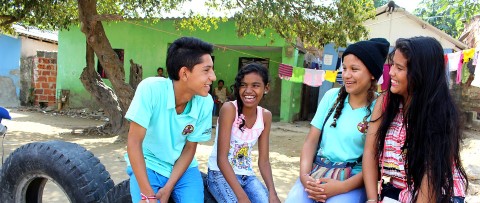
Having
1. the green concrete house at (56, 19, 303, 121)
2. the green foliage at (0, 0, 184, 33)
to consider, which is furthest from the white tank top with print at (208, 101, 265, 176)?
the green concrete house at (56, 19, 303, 121)

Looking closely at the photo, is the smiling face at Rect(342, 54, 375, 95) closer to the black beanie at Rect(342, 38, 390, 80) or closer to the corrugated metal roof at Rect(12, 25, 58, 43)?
the black beanie at Rect(342, 38, 390, 80)

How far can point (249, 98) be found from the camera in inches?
110

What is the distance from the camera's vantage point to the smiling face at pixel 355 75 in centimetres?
225

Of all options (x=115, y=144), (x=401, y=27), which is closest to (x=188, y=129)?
(x=115, y=144)

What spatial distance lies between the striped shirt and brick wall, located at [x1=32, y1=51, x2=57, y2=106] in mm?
15069

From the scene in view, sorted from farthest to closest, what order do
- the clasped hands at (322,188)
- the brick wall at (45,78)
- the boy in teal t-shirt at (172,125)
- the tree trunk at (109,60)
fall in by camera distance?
1. the brick wall at (45,78)
2. the tree trunk at (109,60)
3. the boy in teal t-shirt at (172,125)
4. the clasped hands at (322,188)

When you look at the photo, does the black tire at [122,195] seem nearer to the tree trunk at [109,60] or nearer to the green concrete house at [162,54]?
the tree trunk at [109,60]

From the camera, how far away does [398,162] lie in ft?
6.68

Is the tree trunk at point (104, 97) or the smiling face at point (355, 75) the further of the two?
the tree trunk at point (104, 97)

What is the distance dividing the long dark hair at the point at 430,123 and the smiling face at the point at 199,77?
40.3 inches

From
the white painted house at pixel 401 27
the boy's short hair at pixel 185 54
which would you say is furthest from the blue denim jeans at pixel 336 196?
the white painted house at pixel 401 27

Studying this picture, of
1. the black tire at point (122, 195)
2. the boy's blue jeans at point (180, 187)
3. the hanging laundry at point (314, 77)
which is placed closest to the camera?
the boy's blue jeans at point (180, 187)

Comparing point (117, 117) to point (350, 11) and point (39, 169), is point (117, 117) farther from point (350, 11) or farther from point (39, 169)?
point (39, 169)

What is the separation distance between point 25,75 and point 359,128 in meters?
15.6
